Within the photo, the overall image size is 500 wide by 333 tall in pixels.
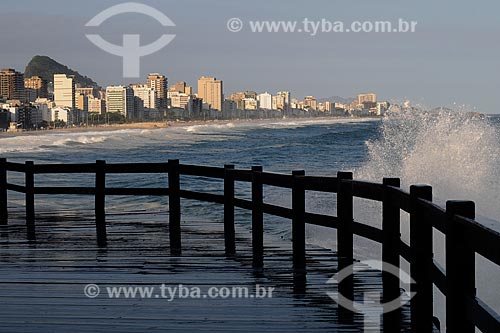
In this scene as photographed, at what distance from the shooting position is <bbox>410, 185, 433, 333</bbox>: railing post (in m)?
5.85

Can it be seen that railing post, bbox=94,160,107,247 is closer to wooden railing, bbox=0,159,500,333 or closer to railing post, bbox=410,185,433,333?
wooden railing, bbox=0,159,500,333

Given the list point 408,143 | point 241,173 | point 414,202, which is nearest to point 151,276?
point 241,173

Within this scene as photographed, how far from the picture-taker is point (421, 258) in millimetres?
5949

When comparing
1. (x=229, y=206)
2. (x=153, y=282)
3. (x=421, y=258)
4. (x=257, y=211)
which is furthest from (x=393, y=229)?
(x=229, y=206)

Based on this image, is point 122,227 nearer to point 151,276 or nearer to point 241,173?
point 241,173

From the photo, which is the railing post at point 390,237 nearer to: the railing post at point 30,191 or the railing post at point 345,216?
the railing post at point 345,216

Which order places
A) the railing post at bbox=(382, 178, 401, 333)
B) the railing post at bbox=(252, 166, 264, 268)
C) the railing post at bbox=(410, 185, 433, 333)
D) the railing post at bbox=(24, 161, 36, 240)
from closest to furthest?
1. the railing post at bbox=(410, 185, 433, 333)
2. the railing post at bbox=(382, 178, 401, 333)
3. the railing post at bbox=(252, 166, 264, 268)
4. the railing post at bbox=(24, 161, 36, 240)

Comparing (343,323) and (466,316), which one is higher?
(466,316)

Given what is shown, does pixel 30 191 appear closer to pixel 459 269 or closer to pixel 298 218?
pixel 298 218

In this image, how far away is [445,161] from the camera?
2895 cm

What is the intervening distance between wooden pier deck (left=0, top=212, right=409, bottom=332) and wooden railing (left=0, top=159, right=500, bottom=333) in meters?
0.27

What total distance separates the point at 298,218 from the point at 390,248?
2825 millimetres

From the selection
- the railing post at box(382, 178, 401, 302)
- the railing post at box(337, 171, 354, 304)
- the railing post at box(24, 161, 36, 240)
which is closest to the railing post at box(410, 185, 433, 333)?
the railing post at box(382, 178, 401, 302)

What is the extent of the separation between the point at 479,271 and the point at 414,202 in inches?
273
